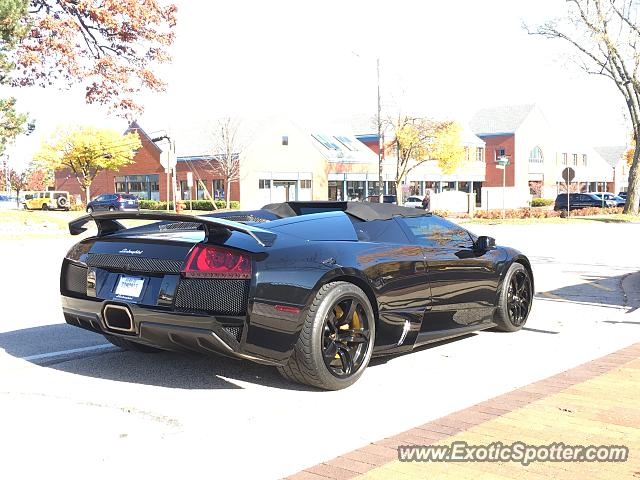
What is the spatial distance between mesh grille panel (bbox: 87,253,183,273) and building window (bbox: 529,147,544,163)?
82700mm

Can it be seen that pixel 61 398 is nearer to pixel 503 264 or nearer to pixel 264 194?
pixel 503 264

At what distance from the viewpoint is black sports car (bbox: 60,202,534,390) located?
4.76 m

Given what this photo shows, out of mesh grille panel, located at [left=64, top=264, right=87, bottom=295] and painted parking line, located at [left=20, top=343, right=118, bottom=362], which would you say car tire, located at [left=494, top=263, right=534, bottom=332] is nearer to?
painted parking line, located at [left=20, top=343, right=118, bottom=362]

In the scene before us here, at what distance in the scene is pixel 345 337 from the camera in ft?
17.0

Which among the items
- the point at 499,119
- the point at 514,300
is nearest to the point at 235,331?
the point at 514,300

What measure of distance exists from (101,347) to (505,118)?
81.6m

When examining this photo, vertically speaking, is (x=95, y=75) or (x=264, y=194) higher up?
(x=95, y=75)

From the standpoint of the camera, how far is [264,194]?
58938 millimetres

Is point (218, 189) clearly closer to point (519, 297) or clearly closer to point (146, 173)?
point (146, 173)

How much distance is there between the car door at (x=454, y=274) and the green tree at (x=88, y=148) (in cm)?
6008

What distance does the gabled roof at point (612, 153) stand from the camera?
106188 mm

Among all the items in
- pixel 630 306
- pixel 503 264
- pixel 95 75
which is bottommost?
pixel 630 306

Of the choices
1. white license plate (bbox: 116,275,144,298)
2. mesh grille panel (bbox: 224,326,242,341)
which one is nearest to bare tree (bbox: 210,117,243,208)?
white license plate (bbox: 116,275,144,298)

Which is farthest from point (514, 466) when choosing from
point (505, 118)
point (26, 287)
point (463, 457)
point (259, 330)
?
point (505, 118)
